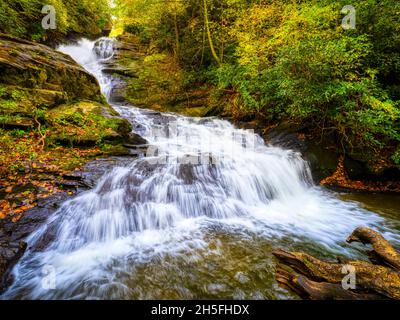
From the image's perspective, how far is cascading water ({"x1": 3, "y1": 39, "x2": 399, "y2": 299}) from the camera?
10.3ft

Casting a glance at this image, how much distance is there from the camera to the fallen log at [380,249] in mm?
2525

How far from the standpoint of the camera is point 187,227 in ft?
15.3

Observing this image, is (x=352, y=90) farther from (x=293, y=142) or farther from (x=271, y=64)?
(x=271, y=64)

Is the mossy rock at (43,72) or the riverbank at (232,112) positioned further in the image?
the riverbank at (232,112)

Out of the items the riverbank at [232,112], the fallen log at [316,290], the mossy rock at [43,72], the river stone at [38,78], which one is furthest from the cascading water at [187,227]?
the mossy rock at [43,72]

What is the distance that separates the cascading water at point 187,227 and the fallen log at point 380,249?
1113 mm

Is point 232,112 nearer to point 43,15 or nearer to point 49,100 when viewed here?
point 49,100

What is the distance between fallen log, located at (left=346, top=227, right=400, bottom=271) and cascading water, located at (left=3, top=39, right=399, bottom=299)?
3.65 ft

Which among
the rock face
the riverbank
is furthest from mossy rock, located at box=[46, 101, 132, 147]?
the riverbank

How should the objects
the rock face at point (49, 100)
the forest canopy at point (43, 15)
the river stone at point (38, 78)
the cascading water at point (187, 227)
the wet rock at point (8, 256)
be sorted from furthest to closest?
the forest canopy at point (43, 15) < the river stone at point (38, 78) < the rock face at point (49, 100) < the cascading water at point (187, 227) < the wet rock at point (8, 256)

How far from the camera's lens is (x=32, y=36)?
11.8 metres

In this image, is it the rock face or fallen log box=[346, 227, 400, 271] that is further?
the rock face

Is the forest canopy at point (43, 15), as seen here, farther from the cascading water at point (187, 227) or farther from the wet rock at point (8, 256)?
the wet rock at point (8, 256)

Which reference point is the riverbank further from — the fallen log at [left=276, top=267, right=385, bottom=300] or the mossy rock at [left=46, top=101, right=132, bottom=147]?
the fallen log at [left=276, top=267, right=385, bottom=300]
